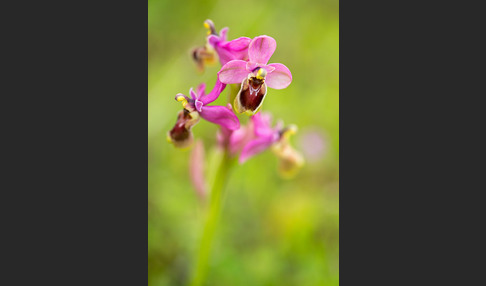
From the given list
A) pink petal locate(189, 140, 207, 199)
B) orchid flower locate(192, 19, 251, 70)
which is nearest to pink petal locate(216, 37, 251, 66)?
orchid flower locate(192, 19, 251, 70)

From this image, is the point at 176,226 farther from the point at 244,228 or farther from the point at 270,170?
the point at 270,170

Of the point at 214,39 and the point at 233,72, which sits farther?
the point at 214,39

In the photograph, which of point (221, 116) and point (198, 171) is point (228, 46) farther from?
point (198, 171)

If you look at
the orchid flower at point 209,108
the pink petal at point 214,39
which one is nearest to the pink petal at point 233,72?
the orchid flower at point 209,108

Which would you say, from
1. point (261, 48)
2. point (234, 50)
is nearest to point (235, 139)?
point (234, 50)

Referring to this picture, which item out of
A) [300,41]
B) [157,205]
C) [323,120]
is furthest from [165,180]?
[300,41]
